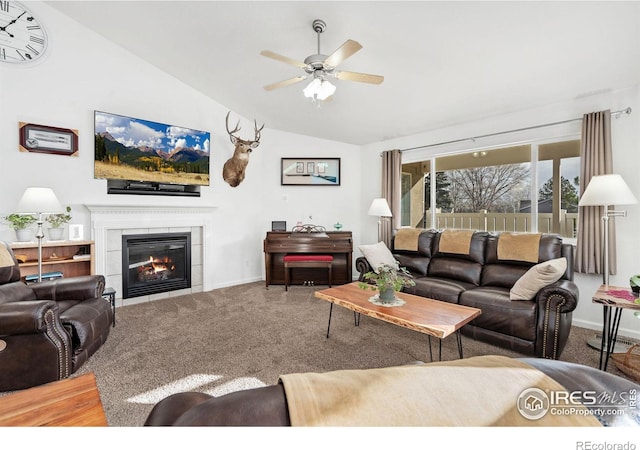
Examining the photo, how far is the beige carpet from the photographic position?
1.93 metres

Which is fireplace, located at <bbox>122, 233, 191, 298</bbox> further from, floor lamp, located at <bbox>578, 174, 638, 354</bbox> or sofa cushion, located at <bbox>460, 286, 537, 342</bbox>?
floor lamp, located at <bbox>578, 174, 638, 354</bbox>

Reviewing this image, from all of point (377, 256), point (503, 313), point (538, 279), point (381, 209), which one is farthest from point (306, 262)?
point (538, 279)

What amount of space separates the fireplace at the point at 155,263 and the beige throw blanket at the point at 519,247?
4.15 metres

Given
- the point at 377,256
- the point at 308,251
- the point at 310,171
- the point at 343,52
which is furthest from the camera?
the point at 310,171

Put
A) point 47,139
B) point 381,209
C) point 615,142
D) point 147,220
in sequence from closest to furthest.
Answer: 1. point 615,142
2. point 47,139
3. point 147,220
4. point 381,209

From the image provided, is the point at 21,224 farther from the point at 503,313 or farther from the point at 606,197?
the point at 606,197

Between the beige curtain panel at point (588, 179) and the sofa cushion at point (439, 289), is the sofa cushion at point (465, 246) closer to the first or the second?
the sofa cushion at point (439, 289)

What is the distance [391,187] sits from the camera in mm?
4844

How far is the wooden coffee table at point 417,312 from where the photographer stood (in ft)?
6.40

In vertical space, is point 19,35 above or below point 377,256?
above

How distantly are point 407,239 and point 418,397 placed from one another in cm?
365

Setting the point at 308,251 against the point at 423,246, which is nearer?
the point at 423,246
